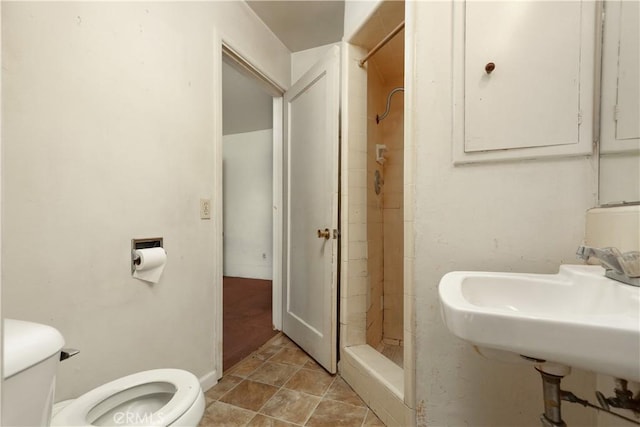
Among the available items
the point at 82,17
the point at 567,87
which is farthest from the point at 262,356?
the point at 567,87

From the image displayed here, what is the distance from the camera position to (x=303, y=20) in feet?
6.73

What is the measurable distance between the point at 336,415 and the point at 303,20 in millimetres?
2418

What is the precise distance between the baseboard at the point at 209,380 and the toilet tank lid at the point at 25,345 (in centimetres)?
108

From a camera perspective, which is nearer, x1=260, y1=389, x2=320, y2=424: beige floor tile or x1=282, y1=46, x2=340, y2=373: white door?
x1=260, y1=389, x2=320, y2=424: beige floor tile

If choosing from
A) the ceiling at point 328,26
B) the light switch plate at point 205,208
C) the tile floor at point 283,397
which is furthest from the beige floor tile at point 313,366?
the ceiling at point 328,26

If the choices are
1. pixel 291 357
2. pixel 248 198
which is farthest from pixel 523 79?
pixel 248 198

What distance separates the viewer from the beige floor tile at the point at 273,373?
167 cm

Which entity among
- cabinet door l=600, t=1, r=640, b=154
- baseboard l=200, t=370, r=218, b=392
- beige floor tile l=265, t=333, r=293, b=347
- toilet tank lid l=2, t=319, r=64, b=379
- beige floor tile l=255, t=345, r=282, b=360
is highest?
cabinet door l=600, t=1, r=640, b=154

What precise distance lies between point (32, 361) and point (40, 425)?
0.18m

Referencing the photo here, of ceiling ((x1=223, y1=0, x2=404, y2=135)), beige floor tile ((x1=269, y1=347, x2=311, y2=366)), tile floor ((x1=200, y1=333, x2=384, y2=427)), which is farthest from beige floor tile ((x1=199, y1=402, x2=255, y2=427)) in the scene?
ceiling ((x1=223, y1=0, x2=404, y2=135))

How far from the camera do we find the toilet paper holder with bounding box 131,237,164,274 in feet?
3.96

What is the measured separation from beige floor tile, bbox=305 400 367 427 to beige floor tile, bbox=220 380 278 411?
29 centimetres

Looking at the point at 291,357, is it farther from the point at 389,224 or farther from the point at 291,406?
the point at 389,224

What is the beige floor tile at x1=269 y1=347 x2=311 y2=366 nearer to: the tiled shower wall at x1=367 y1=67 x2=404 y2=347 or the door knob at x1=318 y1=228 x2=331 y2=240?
the tiled shower wall at x1=367 y1=67 x2=404 y2=347
